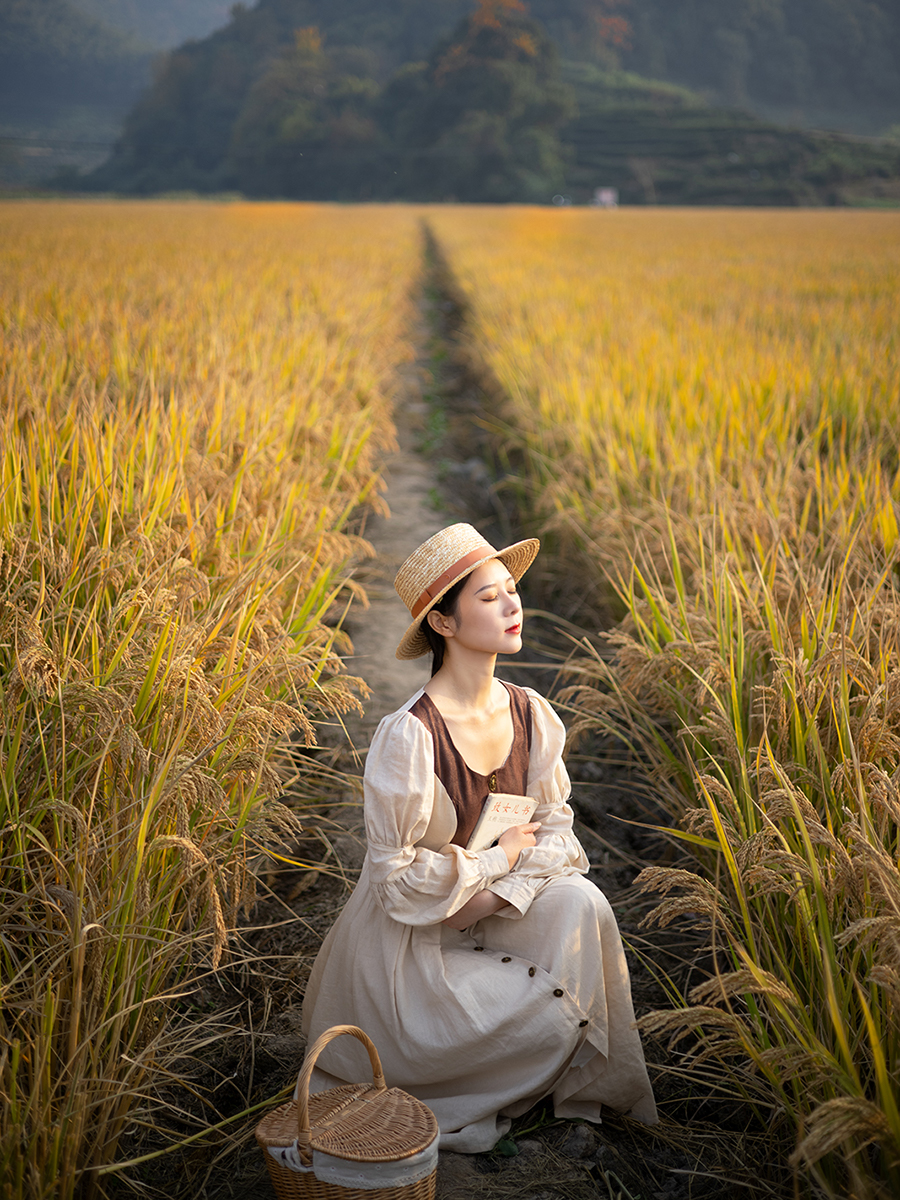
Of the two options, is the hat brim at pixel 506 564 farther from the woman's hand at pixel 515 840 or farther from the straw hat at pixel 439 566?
the woman's hand at pixel 515 840

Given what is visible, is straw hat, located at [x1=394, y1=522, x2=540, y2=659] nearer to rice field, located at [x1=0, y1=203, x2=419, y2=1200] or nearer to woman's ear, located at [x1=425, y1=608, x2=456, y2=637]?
woman's ear, located at [x1=425, y1=608, x2=456, y2=637]

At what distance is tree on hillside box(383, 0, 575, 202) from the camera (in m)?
56.1

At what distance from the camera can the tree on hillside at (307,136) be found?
195 feet

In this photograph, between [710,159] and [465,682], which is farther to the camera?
[710,159]

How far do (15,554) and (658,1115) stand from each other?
1616mm

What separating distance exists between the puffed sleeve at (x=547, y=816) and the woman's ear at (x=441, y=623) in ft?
0.70

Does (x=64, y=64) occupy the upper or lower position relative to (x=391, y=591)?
upper

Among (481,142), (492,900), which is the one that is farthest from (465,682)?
(481,142)

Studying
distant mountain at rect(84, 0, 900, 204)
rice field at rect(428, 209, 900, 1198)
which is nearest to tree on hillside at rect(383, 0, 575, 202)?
distant mountain at rect(84, 0, 900, 204)

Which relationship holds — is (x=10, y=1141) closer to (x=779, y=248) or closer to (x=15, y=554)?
(x=15, y=554)

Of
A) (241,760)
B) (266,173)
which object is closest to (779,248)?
(241,760)

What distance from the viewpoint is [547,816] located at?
1551 mm

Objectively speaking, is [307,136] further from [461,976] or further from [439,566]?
[461,976]

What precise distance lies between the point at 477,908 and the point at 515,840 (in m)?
0.12
